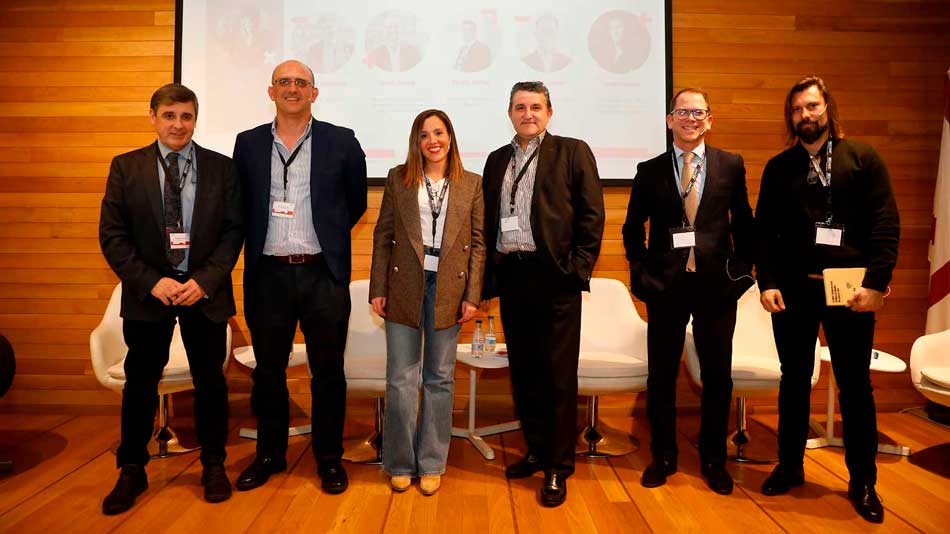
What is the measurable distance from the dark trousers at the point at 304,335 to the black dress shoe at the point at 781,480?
190 centimetres

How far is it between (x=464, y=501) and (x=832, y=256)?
1.82m

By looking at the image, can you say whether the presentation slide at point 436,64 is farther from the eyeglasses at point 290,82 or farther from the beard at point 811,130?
the beard at point 811,130

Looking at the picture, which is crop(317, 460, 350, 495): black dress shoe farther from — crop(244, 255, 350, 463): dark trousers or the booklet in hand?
the booklet in hand

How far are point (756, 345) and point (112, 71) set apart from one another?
4.35m

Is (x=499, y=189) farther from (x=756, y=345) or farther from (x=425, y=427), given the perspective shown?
(x=756, y=345)

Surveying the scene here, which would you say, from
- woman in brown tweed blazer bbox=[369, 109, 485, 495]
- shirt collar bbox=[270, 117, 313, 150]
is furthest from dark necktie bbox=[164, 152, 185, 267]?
woman in brown tweed blazer bbox=[369, 109, 485, 495]

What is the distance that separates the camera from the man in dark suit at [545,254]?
273cm

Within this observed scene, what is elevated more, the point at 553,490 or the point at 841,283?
the point at 841,283

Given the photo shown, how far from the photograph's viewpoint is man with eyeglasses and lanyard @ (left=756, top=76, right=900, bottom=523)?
2.56 metres

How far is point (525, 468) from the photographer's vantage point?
3043 millimetres

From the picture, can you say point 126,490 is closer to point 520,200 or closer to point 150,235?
point 150,235

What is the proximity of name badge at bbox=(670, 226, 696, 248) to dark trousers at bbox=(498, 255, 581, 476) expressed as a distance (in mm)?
466

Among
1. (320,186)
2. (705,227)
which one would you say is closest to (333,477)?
(320,186)

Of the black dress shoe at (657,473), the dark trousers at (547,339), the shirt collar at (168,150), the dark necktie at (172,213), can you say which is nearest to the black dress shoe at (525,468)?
the dark trousers at (547,339)
